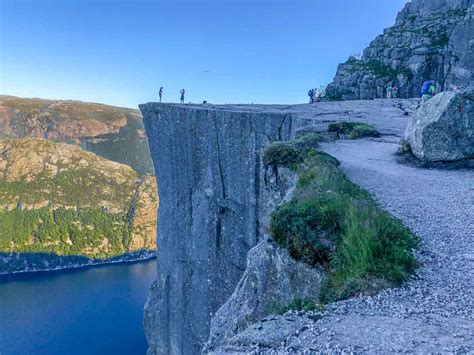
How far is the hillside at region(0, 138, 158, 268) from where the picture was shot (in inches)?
5300

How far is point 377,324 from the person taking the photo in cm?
489

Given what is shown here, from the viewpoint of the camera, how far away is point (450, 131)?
13.4 meters

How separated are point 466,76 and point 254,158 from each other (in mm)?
25396

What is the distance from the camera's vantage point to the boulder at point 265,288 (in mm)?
6996

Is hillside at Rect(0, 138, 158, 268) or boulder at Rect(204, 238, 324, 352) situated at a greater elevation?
boulder at Rect(204, 238, 324, 352)

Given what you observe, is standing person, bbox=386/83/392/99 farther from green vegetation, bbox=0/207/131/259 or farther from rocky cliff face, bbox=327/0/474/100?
green vegetation, bbox=0/207/131/259

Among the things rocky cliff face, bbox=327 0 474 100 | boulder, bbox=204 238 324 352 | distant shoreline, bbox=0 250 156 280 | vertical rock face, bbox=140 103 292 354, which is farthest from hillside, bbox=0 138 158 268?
boulder, bbox=204 238 324 352

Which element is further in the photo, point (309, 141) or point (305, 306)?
point (309, 141)

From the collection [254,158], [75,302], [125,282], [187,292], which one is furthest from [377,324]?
[125,282]

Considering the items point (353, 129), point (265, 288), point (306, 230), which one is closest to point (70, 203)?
point (353, 129)

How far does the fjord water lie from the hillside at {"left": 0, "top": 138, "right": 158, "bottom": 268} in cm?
3605

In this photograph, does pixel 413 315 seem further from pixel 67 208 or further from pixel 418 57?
pixel 67 208

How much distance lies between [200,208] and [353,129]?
976cm

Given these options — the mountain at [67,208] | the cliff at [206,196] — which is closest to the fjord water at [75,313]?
the cliff at [206,196]
